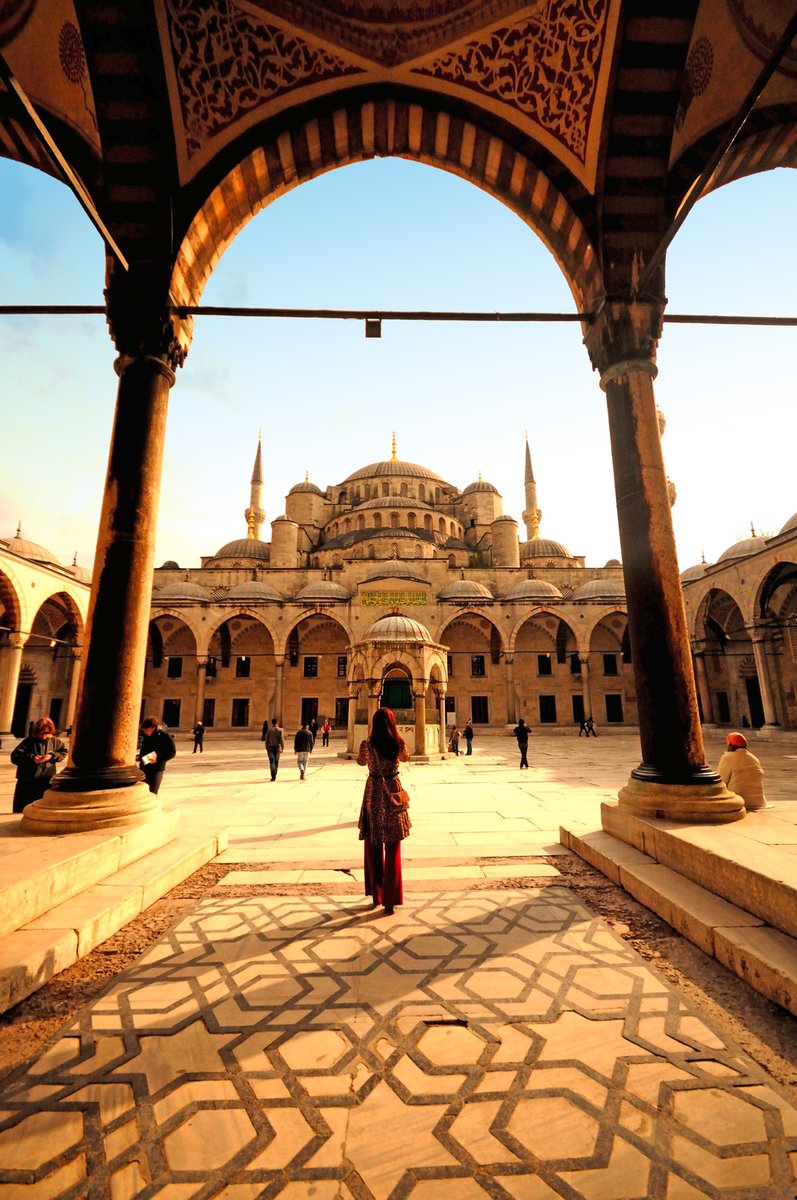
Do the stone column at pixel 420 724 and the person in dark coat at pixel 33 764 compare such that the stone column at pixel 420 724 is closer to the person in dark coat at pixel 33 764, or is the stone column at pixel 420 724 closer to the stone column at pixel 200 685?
the person in dark coat at pixel 33 764

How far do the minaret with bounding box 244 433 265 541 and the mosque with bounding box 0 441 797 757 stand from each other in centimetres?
180

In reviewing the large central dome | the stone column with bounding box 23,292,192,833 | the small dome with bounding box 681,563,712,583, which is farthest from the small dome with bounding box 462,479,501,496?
the stone column with bounding box 23,292,192,833

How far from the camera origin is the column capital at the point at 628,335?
16.7ft

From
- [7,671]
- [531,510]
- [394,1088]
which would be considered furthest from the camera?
[531,510]

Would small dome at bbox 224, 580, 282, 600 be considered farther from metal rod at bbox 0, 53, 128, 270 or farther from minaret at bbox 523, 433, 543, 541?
metal rod at bbox 0, 53, 128, 270

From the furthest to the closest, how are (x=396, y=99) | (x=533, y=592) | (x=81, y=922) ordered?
(x=533, y=592)
(x=396, y=99)
(x=81, y=922)

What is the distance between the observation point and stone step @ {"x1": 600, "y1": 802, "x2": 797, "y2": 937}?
2812mm

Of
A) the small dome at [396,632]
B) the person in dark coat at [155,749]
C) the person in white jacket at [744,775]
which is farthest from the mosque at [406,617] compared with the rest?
the person in white jacket at [744,775]

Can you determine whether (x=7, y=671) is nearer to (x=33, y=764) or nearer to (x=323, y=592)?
(x=323, y=592)

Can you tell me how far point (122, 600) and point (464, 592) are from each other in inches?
931

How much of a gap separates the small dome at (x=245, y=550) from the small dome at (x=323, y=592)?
7.99m

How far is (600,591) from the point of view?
27.0 m

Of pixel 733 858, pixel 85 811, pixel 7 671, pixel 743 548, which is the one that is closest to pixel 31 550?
pixel 7 671

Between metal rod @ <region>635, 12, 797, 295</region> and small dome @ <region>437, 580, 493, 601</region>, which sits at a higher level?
small dome @ <region>437, 580, 493, 601</region>
